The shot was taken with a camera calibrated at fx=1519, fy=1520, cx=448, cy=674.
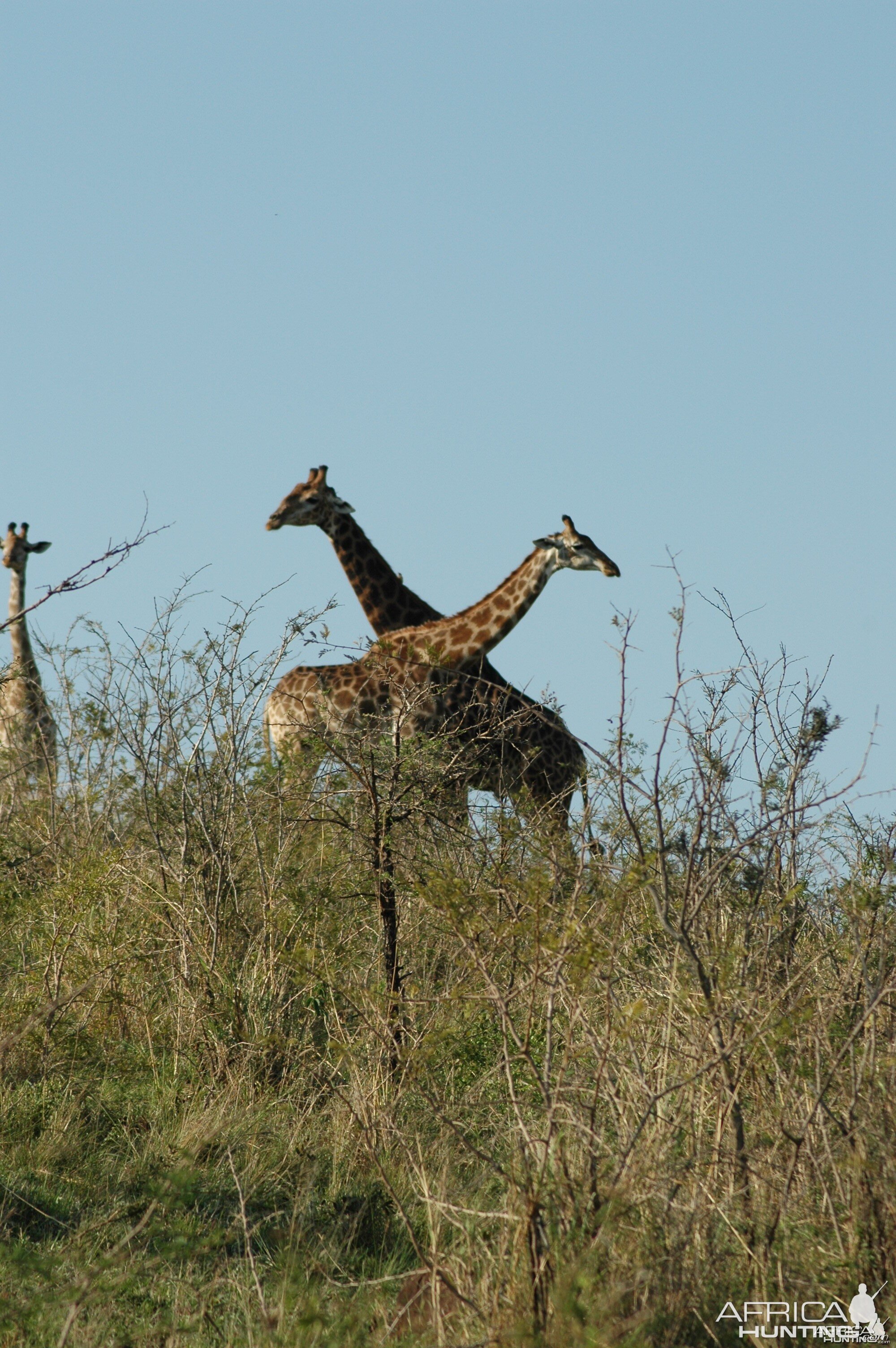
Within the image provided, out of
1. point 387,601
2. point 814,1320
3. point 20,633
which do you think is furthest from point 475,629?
point 814,1320

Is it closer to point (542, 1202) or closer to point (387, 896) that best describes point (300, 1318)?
point (542, 1202)

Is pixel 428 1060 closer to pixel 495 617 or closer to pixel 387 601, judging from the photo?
pixel 495 617

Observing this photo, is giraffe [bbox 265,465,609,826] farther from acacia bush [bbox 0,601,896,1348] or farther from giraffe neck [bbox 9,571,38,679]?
acacia bush [bbox 0,601,896,1348]

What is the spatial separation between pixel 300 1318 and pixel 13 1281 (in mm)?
938

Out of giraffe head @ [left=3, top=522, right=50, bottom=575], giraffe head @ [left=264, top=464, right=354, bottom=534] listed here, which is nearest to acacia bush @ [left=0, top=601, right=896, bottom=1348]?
giraffe head @ [left=264, top=464, right=354, bottom=534]

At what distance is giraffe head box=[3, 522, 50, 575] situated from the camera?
49.3ft

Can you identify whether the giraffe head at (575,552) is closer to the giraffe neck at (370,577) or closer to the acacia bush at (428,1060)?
the giraffe neck at (370,577)

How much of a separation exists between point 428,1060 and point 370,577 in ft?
24.1

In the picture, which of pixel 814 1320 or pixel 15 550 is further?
pixel 15 550

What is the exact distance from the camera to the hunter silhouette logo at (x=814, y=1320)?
120 inches

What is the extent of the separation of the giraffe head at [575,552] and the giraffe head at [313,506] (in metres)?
1.91

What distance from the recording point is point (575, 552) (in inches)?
401

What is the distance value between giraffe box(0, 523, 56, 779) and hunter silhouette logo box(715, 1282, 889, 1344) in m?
2.82

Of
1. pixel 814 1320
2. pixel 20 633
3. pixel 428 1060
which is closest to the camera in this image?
pixel 814 1320
